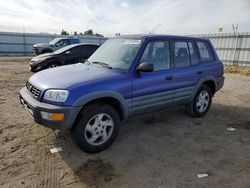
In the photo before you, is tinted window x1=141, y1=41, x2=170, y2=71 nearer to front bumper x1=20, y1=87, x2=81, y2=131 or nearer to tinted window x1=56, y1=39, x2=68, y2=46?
front bumper x1=20, y1=87, x2=81, y2=131

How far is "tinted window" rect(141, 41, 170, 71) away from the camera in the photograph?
13.2 ft

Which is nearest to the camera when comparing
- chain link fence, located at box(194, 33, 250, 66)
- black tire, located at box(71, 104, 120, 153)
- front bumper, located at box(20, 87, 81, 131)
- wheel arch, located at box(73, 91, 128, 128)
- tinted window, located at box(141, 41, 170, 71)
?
front bumper, located at box(20, 87, 81, 131)

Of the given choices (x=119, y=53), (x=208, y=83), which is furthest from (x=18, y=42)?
(x=208, y=83)

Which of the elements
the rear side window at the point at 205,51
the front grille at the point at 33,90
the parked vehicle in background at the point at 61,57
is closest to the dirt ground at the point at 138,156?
the front grille at the point at 33,90

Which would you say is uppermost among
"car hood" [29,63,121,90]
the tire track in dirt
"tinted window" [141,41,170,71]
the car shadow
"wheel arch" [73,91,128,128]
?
"tinted window" [141,41,170,71]

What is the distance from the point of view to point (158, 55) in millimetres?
4227

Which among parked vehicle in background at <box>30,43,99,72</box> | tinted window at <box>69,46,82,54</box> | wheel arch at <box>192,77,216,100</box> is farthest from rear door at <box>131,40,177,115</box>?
tinted window at <box>69,46,82,54</box>

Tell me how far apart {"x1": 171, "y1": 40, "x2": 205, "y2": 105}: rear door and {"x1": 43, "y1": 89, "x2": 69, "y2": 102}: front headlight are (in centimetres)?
226

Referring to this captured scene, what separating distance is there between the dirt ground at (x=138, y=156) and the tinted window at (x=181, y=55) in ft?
4.37

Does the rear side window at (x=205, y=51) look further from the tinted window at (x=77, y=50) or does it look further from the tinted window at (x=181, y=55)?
the tinted window at (x=77, y=50)

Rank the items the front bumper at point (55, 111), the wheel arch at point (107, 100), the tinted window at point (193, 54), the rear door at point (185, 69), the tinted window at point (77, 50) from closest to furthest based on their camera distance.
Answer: the front bumper at point (55, 111), the wheel arch at point (107, 100), the rear door at point (185, 69), the tinted window at point (193, 54), the tinted window at point (77, 50)

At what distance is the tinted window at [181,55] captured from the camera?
14.9 ft

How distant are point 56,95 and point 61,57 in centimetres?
719

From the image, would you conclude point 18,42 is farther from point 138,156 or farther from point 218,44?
point 138,156
